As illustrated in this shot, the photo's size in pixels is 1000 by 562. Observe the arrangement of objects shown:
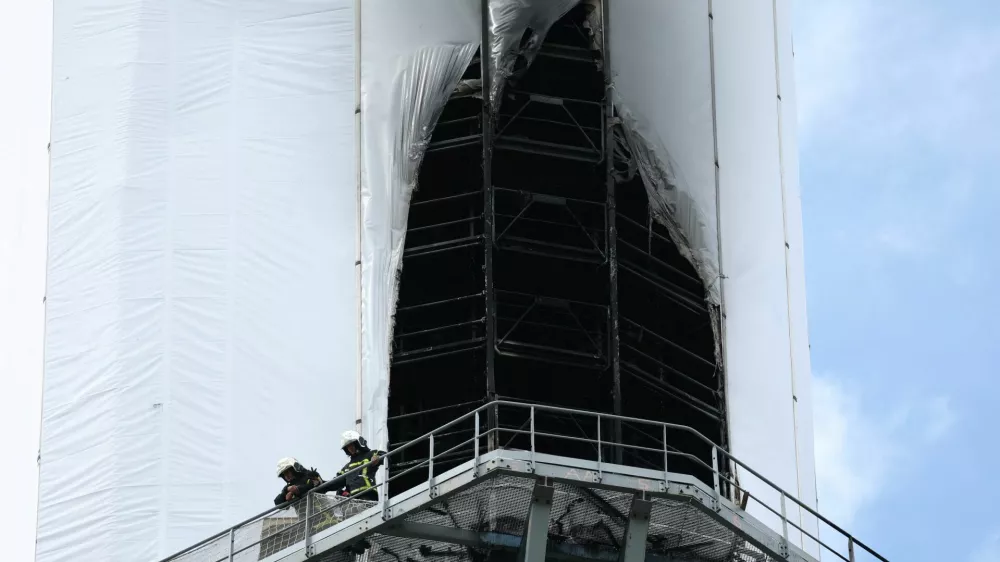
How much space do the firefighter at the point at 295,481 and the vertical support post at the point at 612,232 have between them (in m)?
7.59

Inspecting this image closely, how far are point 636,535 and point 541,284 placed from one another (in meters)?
10.4

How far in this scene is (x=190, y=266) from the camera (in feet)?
141

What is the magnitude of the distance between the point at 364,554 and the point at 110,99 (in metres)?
13.4

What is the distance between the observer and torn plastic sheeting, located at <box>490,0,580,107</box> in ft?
142

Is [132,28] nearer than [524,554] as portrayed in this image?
No

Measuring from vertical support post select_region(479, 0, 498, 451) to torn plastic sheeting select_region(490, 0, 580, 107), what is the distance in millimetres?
120

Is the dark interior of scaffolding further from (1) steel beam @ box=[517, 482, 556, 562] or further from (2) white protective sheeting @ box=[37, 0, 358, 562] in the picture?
(1) steel beam @ box=[517, 482, 556, 562]

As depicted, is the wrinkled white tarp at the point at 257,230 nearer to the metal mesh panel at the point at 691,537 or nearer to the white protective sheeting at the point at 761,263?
the white protective sheeting at the point at 761,263

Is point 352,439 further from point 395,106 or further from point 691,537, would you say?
point 395,106

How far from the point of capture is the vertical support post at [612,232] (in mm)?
42250

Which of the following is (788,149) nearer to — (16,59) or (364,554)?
(16,59)

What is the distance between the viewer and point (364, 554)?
34.1 meters

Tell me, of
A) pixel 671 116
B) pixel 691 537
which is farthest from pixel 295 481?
pixel 671 116

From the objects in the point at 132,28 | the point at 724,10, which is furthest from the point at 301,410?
the point at 724,10
